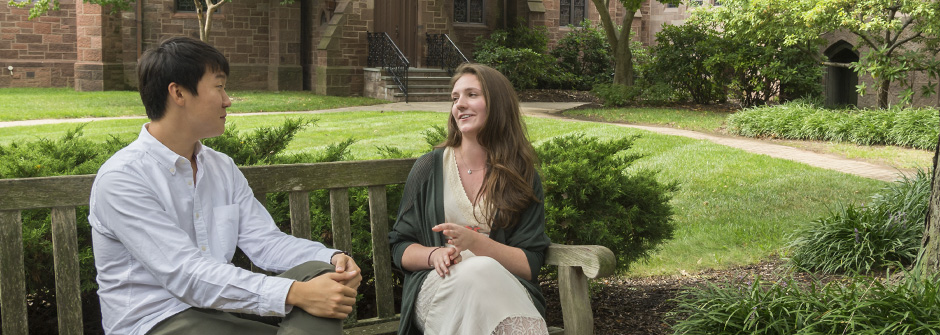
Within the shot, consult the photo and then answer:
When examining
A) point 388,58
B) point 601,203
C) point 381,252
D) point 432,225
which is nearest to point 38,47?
point 388,58

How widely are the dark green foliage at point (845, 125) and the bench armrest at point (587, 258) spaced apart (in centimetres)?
1030

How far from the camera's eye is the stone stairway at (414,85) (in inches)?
820

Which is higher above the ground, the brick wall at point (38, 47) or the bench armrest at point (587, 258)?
the brick wall at point (38, 47)

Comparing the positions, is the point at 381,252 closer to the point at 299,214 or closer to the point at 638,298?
the point at 299,214

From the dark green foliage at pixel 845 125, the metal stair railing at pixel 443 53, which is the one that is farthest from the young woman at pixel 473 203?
the metal stair railing at pixel 443 53

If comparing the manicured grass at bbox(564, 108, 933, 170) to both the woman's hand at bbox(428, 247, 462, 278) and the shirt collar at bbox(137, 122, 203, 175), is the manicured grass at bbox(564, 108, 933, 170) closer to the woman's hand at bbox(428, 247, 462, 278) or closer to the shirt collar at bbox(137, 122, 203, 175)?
the woman's hand at bbox(428, 247, 462, 278)

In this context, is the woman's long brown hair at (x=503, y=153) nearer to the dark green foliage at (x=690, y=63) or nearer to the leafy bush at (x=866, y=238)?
the leafy bush at (x=866, y=238)

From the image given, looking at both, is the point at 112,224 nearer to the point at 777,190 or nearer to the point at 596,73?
the point at 777,190

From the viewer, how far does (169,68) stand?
2676mm

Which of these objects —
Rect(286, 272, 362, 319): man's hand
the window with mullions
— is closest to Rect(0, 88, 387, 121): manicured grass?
the window with mullions

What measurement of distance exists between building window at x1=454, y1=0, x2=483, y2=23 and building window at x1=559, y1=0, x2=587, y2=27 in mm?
3155

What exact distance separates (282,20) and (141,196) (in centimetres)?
2258

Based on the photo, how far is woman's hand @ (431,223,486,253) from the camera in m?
3.04

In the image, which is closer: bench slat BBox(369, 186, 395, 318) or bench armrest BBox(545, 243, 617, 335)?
bench armrest BBox(545, 243, 617, 335)
